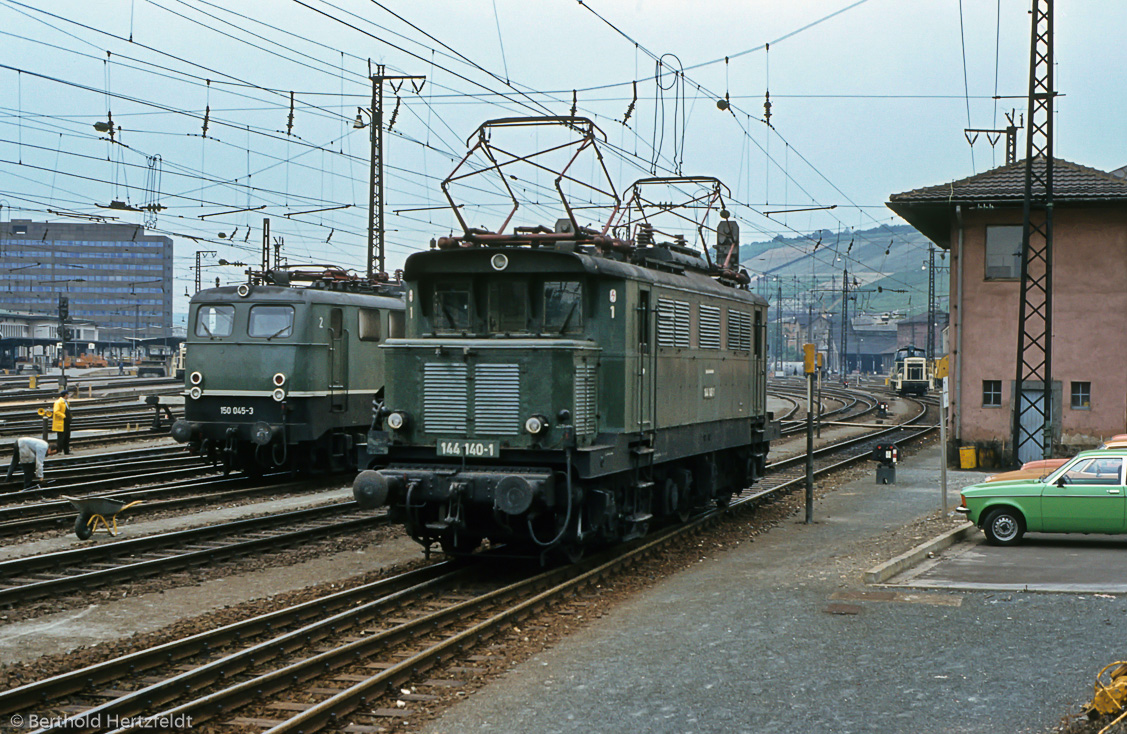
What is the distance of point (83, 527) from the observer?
15.2 meters

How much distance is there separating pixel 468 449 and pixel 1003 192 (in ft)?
66.6

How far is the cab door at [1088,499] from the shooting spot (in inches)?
614

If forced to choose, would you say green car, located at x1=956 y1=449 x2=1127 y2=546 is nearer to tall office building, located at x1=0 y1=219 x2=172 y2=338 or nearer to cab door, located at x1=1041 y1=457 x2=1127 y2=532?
cab door, located at x1=1041 y1=457 x2=1127 y2=532

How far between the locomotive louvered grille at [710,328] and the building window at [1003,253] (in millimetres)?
15070

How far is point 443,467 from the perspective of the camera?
12.6m

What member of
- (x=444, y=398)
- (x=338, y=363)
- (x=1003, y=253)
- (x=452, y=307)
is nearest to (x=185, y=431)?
(x=338, y=363)

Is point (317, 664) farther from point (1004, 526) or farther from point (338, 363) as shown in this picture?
point (338, 363)

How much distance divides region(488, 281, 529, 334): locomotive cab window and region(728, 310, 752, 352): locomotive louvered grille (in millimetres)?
5371

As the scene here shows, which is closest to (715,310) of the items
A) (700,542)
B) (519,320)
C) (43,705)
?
(700,542)

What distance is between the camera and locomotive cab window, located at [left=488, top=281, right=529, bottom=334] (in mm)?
13008

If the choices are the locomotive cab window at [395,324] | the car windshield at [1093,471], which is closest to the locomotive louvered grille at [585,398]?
the car windshield at [1093,471]

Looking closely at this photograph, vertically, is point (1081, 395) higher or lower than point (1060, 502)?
higher

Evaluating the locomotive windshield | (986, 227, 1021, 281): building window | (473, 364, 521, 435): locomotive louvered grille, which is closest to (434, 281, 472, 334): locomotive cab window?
the locomotive windshield

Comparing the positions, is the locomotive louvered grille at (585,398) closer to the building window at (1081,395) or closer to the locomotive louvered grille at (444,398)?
the locomotive louvered grille at (444,398)
